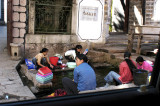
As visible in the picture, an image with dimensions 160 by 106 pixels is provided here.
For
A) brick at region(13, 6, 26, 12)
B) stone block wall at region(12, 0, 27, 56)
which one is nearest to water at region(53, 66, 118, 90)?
stone block wall at region(12, 0, 27, 56)

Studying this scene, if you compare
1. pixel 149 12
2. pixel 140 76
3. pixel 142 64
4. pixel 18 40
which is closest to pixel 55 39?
pixel 18 40

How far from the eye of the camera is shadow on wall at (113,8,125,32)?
14.8 meters

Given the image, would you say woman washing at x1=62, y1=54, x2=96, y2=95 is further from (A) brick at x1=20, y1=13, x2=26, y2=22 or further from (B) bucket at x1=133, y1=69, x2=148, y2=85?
(A) brick at x1=20, y1=13, x2=26, y2=22

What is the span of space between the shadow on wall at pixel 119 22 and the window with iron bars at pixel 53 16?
5.42 meters

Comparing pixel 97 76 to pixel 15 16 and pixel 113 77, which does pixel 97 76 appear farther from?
pixel 15 16

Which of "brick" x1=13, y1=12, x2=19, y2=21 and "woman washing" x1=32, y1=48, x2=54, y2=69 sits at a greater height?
"brick" x1=13, y1=12, x2=19, y2=21

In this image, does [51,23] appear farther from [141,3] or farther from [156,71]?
[156,71]

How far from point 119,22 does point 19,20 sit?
7.66 m

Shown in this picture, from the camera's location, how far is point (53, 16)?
400 inches

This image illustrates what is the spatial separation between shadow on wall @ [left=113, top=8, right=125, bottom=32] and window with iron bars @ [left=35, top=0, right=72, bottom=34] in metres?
5.42

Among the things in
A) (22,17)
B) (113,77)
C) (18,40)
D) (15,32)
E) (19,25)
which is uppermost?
(22,17)

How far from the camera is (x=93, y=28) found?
425 inches

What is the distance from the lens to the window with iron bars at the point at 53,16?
9.70m

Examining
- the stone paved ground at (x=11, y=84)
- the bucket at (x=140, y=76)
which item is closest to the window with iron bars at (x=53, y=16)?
the stone paved ground at (x=11, y=84)
